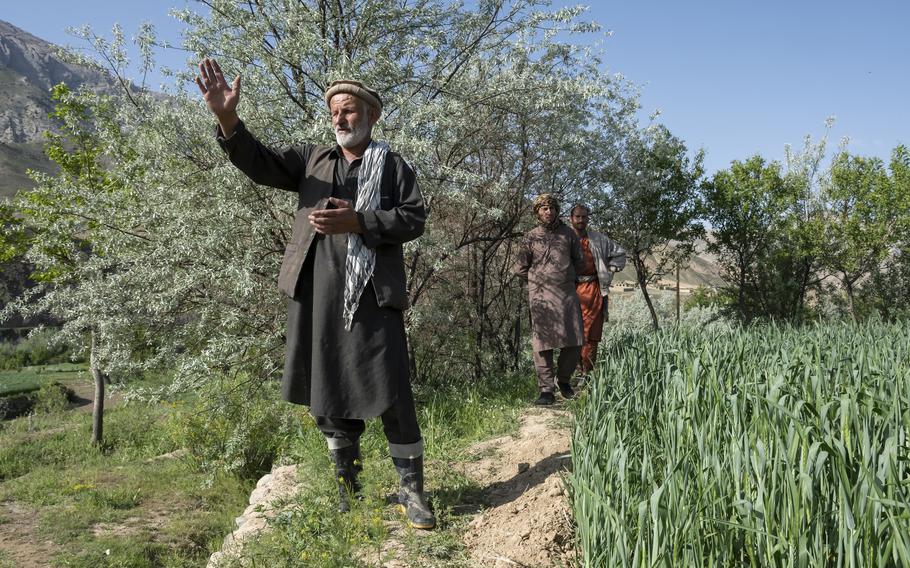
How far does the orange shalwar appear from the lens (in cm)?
580

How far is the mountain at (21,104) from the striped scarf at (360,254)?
78.7 metres

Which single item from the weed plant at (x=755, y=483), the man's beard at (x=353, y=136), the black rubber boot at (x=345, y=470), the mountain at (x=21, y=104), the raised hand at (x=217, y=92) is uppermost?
the mountain at (x=21, y=104)

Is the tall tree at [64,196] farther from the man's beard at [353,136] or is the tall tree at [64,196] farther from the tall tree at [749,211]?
the tall tree at [749,211]

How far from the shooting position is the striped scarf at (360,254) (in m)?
2.67

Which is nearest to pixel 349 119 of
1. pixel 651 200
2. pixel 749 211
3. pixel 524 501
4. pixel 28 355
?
pixel 524 501

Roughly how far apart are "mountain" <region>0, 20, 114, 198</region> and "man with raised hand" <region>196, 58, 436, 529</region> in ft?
257

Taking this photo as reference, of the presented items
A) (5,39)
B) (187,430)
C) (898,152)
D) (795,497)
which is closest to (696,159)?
(898,152)

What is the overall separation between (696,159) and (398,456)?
12.2 metres

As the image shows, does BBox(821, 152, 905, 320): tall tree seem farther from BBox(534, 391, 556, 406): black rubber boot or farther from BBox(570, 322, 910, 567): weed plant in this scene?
BBox(570, 322, 910, 567): weed plant

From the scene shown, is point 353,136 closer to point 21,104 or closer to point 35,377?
point 35,377

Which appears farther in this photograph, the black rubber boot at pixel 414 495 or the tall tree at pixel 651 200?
the tall tree at pixel 651 200

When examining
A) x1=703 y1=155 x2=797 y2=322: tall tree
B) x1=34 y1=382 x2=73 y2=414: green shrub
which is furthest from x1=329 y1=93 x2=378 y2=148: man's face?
A: x1=34 y1=382 x2=73 y2=414: green shrub

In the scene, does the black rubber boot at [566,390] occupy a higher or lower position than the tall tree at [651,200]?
lower

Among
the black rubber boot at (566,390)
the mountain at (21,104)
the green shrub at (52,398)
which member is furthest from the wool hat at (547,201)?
the mountain at (21,104)
